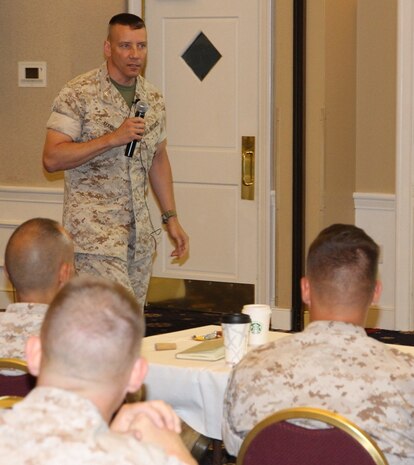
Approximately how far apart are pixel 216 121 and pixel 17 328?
4.01 metres

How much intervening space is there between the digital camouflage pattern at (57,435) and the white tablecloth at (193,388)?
1.37m

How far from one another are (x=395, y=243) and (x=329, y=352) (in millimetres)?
4113

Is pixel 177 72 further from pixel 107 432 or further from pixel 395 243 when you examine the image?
pixel 107 432

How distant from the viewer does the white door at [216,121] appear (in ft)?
21.9

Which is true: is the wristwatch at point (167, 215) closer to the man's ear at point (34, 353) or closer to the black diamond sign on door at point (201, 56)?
the black diamond sign on door at point (201, 56)

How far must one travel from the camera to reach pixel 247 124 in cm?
672

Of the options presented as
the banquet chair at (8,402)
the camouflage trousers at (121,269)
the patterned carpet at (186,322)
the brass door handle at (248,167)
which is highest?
the brass door handle at (248,167)

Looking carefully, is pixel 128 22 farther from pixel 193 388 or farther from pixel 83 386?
pixel 83 386

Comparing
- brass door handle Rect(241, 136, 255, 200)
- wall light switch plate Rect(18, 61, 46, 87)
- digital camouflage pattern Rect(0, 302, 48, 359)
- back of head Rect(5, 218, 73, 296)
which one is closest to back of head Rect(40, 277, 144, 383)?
digital camouflage pattern Rect(0, 302, 48, 359)

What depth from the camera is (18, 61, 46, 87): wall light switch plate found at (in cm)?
712

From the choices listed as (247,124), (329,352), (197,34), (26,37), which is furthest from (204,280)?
(329,352)

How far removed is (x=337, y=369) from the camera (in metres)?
2.44

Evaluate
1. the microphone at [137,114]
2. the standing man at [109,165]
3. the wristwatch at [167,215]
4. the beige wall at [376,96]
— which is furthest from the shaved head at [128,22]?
the beige wall at [376,96]

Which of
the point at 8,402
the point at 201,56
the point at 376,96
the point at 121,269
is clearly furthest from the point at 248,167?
the point at 8,402
